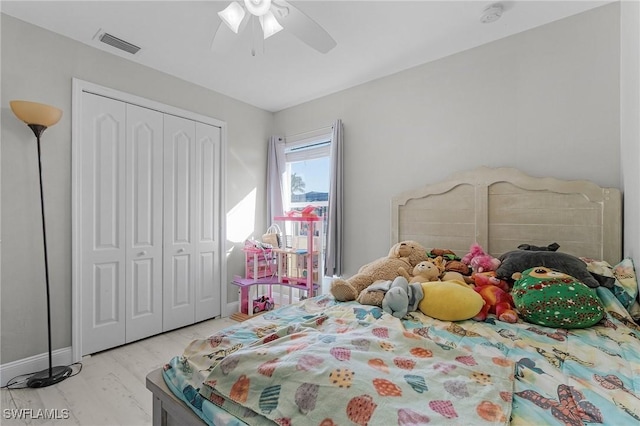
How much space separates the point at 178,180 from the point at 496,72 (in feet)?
9.74

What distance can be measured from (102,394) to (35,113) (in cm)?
189

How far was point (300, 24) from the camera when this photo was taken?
161 cm

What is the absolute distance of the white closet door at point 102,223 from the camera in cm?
243

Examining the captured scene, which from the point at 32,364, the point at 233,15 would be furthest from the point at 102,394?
the point at 233,15

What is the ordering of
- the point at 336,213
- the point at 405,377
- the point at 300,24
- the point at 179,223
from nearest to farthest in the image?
the point at 405,377
the point at 300,24
the point at 179,223
the point at 336,213

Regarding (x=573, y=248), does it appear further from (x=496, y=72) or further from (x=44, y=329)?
(x=44, y=329)

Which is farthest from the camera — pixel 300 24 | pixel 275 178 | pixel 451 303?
pixel 275 178

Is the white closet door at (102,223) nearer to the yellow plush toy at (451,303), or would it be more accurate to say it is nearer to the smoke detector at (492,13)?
the yellow plush toy at (451,303)

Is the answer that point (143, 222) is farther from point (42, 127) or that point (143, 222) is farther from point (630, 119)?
point (630, 119)

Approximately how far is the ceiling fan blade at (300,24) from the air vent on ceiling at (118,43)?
155 cm

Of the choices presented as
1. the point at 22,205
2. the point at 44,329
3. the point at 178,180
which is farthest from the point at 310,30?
the point at 44,329

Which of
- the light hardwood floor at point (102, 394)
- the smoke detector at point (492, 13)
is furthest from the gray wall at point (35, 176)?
the smoke detector at point (492, 13)

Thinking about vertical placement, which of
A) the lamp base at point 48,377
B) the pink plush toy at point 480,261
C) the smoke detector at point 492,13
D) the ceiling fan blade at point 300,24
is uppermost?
the smoke detector at point 492,13

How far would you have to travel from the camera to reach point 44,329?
87.8 inches
